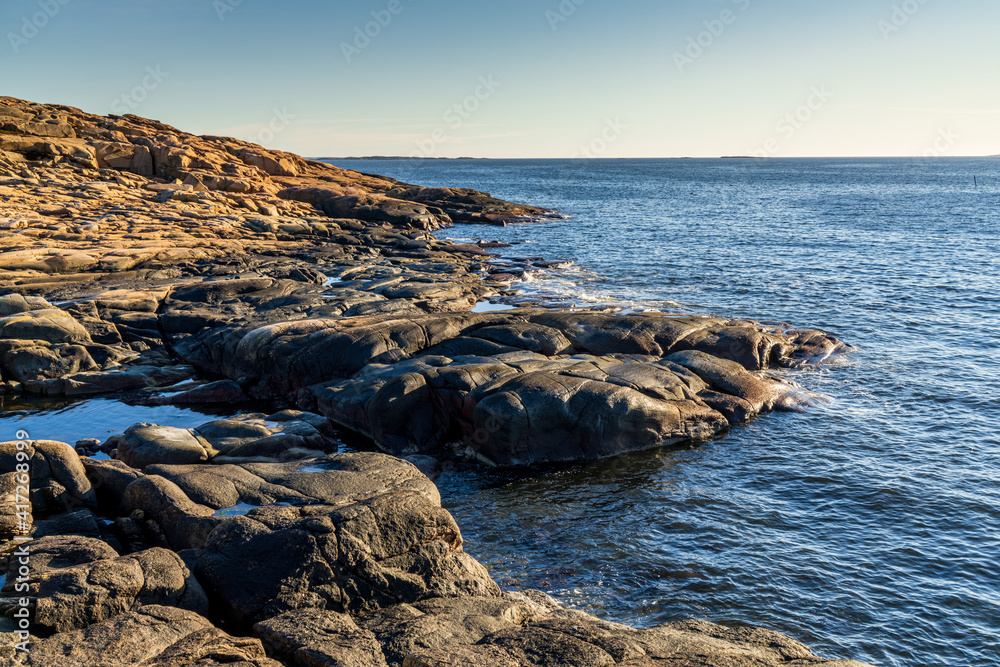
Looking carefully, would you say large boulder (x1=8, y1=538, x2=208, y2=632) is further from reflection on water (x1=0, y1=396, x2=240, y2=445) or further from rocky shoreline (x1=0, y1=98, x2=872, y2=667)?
reflection on water (x1=0, y1=396, x2=240, y2=445)

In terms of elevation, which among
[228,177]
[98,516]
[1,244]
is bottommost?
[98,516]

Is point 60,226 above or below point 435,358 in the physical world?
above

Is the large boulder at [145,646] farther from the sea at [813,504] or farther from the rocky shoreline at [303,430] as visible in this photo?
the sea at [813,504]

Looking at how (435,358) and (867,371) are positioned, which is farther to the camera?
(867,371)

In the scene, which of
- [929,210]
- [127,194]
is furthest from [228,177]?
[929,210]

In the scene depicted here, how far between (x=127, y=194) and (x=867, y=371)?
52.4m

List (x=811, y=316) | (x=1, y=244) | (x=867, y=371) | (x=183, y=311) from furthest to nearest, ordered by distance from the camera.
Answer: (x=1, y=244)
(x=811, y=316)
(x=183, y=311)
(x=867, y=371)

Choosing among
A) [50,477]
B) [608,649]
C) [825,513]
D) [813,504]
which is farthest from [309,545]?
[813,504]

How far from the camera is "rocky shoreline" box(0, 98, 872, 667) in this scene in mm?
8055

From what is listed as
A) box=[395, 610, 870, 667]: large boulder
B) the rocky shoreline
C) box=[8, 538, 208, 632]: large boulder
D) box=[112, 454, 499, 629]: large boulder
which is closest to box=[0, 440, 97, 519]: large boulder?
the rocky shoreline

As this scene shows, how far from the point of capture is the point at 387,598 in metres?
9.42

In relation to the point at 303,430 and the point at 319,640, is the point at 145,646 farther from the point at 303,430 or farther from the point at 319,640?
the point at 303,430

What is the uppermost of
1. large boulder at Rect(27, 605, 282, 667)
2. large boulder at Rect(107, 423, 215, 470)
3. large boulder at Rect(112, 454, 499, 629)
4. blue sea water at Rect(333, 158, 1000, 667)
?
large boulder at Rect(27, 605, 282, 667)

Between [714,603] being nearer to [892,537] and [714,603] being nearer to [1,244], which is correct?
[892,537]
